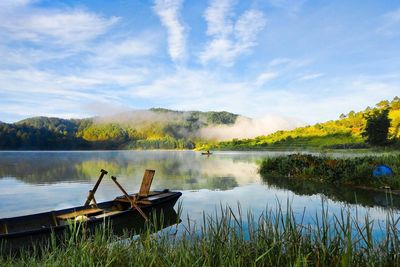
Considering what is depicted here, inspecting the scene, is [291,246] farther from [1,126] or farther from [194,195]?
[1,126]

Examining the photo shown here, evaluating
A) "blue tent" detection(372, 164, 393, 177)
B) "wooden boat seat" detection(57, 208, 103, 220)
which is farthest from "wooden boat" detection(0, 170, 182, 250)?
"blue tent" detection(372, 164, 393, 177)

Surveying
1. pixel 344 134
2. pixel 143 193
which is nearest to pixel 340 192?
pixel 143 193

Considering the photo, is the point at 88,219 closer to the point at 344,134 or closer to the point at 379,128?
the point at 379,128

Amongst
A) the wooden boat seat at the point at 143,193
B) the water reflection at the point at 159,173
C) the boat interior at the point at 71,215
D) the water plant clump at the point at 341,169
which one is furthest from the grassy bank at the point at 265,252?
the water reflection at the point at 159,173

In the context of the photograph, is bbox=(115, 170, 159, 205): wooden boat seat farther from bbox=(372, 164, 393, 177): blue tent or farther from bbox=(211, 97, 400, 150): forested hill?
bbox=(211, 97, 400, 150): forested hill

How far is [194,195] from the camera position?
817 inches

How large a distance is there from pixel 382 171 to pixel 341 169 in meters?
3.18

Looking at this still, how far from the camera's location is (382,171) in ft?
66.0

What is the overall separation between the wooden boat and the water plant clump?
12527 mm

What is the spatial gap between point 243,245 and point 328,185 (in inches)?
763

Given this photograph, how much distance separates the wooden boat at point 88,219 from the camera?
8781 mm

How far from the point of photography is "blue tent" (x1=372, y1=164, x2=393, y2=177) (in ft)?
65.3

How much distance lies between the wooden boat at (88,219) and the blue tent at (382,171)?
42.5 ft

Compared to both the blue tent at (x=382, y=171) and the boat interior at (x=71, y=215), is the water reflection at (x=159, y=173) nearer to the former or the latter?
the blue tent at (x=382, y=171)
